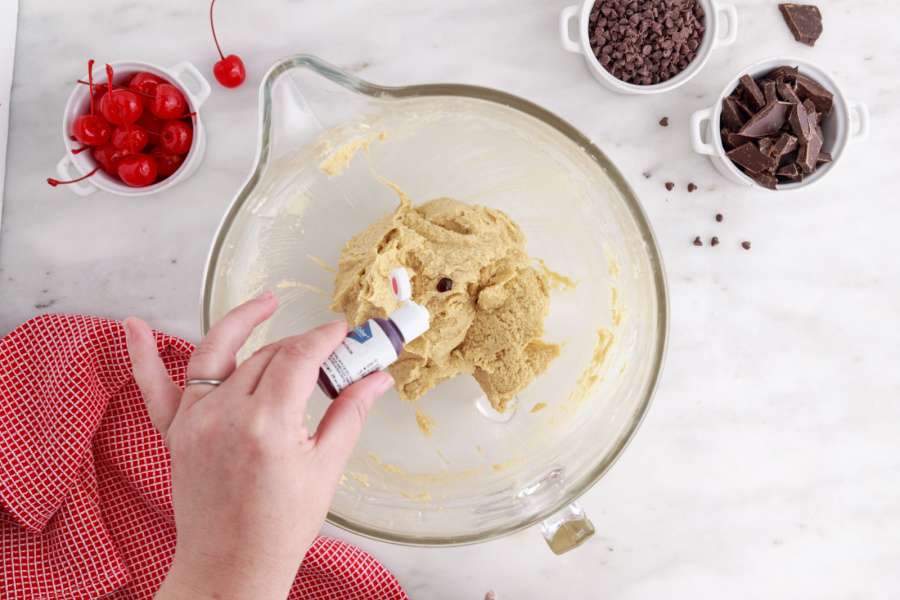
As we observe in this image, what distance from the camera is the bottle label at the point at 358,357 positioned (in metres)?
1.17

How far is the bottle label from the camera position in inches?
46.2

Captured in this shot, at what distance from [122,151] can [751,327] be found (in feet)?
5.39

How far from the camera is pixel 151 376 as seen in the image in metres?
1.18

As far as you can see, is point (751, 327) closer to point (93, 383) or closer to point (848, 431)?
point (848, 431)

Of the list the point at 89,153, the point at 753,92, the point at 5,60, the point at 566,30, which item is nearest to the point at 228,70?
the point at 89,153

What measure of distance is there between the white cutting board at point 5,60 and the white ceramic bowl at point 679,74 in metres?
1.39

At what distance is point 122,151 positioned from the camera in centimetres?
169

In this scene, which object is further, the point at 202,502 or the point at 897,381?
the point at 897,381

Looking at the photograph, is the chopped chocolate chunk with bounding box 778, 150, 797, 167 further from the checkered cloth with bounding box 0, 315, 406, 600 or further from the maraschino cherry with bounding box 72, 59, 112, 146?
the maraschino cherry with bounding box 72, 59, 112, 146

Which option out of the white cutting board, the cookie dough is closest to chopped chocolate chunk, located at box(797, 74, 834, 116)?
the cookie dough

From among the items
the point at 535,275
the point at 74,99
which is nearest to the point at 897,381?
the point at 535,275

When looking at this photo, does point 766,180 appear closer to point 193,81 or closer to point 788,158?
point 788,158

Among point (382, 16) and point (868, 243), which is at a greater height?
point (382, 16)

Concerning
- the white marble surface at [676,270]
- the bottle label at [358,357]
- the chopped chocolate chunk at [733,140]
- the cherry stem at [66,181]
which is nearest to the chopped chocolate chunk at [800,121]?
the chopped chocolate chunk at [733,140]
